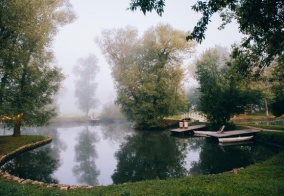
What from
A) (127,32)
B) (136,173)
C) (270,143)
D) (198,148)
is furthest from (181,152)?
(127,32)

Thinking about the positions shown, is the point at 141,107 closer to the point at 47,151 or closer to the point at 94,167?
the point at 47,151

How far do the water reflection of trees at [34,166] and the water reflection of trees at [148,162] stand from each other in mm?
5502

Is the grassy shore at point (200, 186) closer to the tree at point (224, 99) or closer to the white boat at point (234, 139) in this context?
the white boat at point (234, 139)

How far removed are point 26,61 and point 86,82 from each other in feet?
177

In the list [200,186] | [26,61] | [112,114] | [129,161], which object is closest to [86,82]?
[112,114]

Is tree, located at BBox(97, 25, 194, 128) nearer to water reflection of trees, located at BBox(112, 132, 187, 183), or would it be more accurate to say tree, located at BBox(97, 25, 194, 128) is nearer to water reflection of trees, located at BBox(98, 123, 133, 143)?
water reflection of trees, located at BBox(98, 123, 133, 143)

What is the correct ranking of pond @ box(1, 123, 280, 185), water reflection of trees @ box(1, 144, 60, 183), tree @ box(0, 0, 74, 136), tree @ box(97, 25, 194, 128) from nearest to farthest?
1. pond @ box(1, 123, 280, 185)
2. water reflection of trees @ box(1, 144, 60, 183)
3. tree @ box(0, 0, 74, 136)
4. tree @ box(97, 25, 194, 128)

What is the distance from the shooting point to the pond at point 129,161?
59.2ft

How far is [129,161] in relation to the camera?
22375mm

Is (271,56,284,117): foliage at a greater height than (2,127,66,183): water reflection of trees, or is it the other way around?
(271,56,284,117): foliage

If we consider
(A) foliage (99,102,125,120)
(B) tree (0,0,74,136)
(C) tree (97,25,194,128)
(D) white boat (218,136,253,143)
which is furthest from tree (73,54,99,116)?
(D) white boat (218,136,253,143)

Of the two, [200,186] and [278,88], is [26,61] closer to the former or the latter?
[200,186]

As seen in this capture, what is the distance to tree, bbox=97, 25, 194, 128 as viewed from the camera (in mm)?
47531

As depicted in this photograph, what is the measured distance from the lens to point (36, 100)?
29906 millimetres
